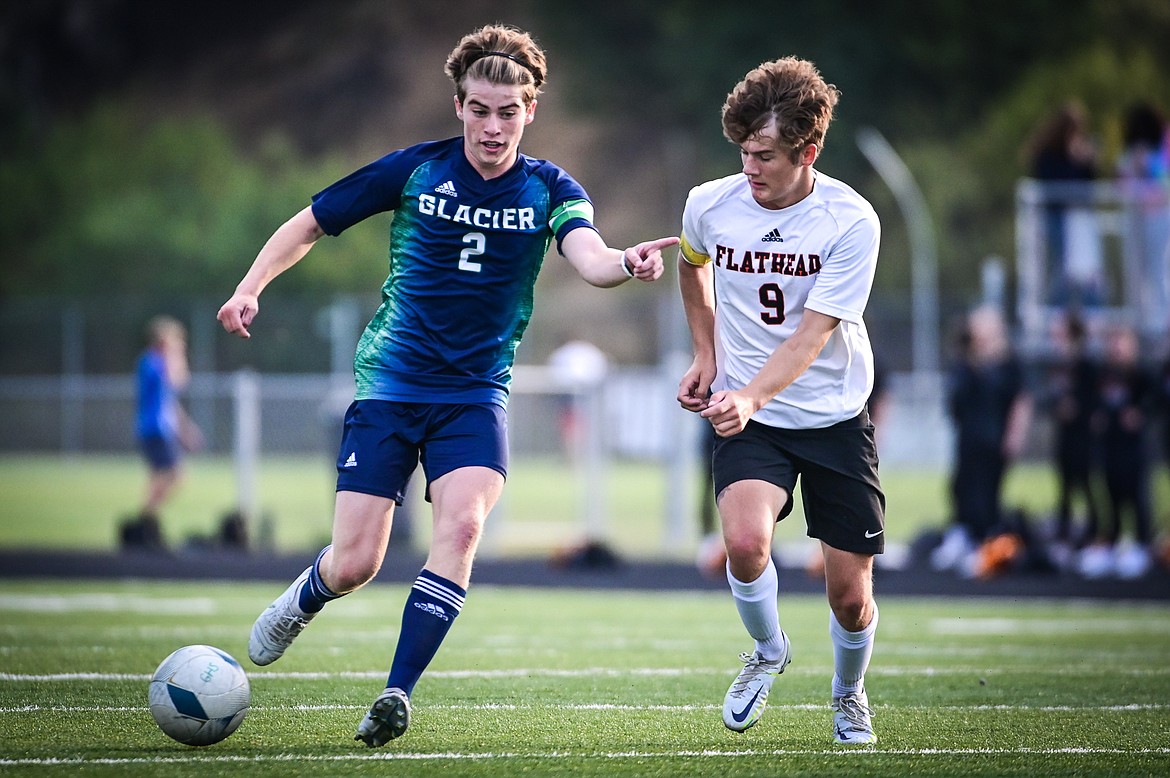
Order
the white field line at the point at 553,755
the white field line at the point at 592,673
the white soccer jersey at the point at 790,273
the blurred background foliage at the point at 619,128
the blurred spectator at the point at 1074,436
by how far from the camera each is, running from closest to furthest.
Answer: the white field line at the point at 553,755, the white soccer jersey at the point at 790,273, the white field line at the point at 592,673, the blurred spectator at the point at 1074,436, the blurred background foliage at the point at 619,128

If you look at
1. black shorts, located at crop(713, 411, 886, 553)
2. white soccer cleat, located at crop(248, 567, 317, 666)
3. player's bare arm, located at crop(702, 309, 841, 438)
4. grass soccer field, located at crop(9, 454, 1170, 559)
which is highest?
player's bare arm, located at crop(702, 309, 841, 438)

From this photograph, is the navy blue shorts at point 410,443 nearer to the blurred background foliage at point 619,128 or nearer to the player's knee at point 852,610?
the player's knee at point 852,610

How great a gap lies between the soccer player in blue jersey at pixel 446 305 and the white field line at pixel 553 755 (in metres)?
0.54

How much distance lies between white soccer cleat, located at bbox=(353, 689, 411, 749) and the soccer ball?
21.4 inches

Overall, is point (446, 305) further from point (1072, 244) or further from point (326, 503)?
point (326, 503)

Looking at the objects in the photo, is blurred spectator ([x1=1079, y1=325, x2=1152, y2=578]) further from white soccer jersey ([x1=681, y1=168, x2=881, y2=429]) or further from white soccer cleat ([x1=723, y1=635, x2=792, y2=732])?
white soccer cleat ([x1=723, y1=635, x2=792, y2=732])

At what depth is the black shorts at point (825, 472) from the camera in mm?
5742

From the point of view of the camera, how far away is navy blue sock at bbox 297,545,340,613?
231 inches

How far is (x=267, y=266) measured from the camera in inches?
231

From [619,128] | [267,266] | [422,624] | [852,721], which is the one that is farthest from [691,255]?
[619,128]

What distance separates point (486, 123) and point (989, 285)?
11946 mm

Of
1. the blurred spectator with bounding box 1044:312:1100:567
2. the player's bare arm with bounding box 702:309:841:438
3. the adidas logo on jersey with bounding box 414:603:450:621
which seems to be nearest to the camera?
the player's bare arm with bounding box 702:309:841:438

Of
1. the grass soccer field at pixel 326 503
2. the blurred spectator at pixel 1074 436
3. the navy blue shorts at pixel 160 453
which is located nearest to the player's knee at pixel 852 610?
the blurred spectator at pixel 1074 436

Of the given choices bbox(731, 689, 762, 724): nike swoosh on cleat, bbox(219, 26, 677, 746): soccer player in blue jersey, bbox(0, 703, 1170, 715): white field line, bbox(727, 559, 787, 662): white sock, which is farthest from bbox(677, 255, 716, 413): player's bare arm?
bbox(0, 703, 1170, 715): white field line
